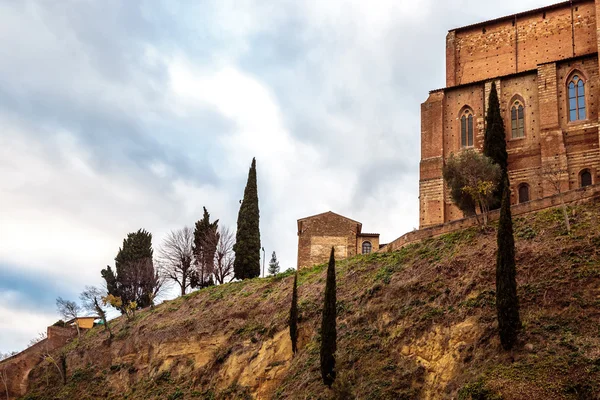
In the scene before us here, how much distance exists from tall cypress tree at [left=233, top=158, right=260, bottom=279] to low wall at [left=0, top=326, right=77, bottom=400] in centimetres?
1243

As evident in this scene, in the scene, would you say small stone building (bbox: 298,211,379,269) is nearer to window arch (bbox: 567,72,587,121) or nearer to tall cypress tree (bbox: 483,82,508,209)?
tall cypress tree (bbox: 483,82,508,209)

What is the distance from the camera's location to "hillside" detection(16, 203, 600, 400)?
66.6 ft

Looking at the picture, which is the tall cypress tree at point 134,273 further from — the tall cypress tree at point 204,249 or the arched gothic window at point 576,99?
the arched gothic window at point 576,99

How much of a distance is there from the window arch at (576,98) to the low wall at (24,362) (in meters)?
33.6

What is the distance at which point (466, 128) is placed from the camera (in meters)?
43.3

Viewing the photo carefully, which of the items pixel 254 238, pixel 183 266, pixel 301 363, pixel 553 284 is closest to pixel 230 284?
pixel 254 238

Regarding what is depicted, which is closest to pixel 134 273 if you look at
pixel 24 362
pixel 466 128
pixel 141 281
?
pixel 141 281

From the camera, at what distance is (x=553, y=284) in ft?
74.9

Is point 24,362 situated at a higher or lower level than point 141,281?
lower

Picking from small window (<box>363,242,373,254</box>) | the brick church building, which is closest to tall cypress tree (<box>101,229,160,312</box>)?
small window (<box>363,242,373,254</box>)

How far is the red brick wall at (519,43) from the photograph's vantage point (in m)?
42.3

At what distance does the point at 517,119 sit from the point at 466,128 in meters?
3.12

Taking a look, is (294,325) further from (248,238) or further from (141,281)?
(141,281)

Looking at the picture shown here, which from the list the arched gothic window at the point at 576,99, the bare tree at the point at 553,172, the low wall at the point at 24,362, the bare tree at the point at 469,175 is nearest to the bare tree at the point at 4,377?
the low wall at the point at 24,362
